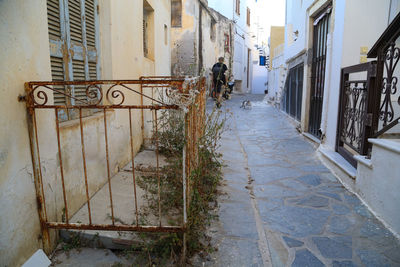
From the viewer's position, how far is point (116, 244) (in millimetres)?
2619

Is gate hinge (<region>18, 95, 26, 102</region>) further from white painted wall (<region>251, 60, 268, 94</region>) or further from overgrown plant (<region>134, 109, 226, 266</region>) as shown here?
white painted wall (<region>251, 60, 268, 94</region>)

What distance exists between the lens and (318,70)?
658 cm

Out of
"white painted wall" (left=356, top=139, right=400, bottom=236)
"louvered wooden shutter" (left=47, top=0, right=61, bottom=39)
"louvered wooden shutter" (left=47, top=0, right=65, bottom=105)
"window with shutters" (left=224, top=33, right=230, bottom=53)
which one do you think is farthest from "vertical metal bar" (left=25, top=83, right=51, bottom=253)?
"window with shutters" (left=224, top=33, right=230, bottom=53)

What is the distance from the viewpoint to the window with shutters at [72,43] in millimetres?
2912

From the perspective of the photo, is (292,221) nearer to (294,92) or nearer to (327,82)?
(327,82)

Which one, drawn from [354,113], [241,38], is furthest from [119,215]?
[241,38]

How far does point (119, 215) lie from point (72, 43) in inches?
72.2

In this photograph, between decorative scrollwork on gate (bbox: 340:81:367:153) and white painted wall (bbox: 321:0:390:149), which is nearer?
decorative scrollwork on gate (bbox: 340:81:367:153)

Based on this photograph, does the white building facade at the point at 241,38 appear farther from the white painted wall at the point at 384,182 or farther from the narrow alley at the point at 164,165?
the white painted wall at the point at 384,182

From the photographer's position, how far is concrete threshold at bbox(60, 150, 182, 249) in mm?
2629

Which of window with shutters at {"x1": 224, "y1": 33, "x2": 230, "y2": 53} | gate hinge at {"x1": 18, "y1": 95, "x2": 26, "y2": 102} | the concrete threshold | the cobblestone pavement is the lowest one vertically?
the cobblestone pavement

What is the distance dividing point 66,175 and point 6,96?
1026 mm

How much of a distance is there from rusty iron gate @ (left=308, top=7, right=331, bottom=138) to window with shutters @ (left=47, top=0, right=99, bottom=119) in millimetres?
4396

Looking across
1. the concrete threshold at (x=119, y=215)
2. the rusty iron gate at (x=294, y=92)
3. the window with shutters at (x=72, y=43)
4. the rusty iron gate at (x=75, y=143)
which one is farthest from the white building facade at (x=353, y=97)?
the window with shutters at (x=72, y=43)
